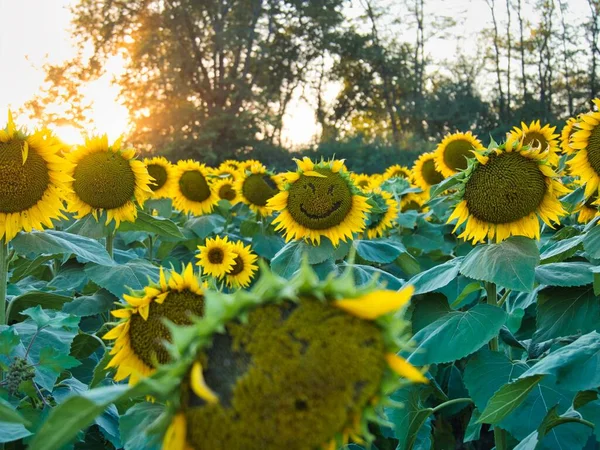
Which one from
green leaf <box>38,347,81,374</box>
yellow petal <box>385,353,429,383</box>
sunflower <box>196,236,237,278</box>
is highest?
yellow petal <box>385,353,429,383</box>

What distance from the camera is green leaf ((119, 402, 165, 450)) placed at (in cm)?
98

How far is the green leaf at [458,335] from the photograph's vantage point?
175 cm

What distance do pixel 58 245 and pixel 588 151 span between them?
5.33 ft

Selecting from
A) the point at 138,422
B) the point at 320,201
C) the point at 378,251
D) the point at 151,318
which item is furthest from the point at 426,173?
the point at 138,422

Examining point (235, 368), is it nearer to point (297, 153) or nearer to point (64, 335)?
point (64, 335)

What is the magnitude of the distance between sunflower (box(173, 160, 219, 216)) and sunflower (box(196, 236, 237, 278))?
1227 mm

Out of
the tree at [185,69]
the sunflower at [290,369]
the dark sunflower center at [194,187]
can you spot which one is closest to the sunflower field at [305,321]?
the sunflower at [290,369]

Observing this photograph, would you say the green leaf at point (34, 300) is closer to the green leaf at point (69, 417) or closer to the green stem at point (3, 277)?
the green stem at point (3, 277)

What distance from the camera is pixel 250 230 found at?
4.64 meters

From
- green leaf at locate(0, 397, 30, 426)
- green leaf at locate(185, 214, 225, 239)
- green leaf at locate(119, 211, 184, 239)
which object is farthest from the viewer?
green leaf at locate(185, 214, 225, 239)

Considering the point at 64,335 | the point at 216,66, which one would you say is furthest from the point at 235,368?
the point at 216,66

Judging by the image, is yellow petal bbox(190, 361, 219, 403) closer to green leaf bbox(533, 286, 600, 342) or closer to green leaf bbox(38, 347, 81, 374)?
green leaf bbox(38, 347, 81, 374)

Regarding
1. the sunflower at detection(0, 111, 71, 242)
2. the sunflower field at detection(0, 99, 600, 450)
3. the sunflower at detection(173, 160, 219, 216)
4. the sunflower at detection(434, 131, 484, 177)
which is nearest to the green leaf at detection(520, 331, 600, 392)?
the sunflower field at detection(0, 99, 600, 450)

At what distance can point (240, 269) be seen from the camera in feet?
12.1
